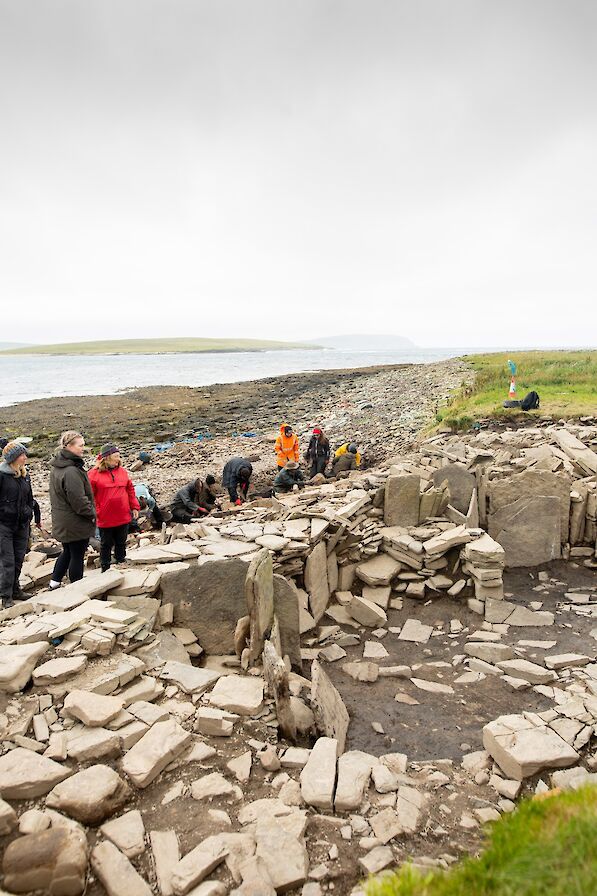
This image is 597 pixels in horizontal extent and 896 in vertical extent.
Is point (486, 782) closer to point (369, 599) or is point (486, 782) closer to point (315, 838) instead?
point (315, 838)

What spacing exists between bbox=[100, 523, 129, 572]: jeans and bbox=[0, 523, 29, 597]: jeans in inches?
41.2

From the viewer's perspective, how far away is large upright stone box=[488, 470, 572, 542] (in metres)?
8.78

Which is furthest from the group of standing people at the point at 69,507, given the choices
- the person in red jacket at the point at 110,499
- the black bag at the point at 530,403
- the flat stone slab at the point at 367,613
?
the black bag at the point at 530,403

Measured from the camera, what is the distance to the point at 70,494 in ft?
20.4

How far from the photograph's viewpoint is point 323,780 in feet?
11.8

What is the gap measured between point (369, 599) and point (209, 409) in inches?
1092

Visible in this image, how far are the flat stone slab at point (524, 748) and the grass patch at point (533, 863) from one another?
4.62ft

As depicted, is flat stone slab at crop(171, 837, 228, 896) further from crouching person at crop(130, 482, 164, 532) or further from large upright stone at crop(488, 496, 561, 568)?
crouching person at crop(130, 482, 164, 532)

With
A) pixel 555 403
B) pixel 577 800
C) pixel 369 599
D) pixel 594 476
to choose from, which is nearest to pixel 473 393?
pixel 555 403

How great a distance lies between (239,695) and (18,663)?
76.4 inches

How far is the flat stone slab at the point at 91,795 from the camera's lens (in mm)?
3125

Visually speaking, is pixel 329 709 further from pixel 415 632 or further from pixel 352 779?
pixel 415 632

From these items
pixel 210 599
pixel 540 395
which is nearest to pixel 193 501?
pixel 210 599

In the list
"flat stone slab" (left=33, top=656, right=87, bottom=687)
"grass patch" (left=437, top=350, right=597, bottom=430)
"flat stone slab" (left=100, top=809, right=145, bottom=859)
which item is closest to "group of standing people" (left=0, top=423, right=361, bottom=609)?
"flat stone slab" (left=33, top=656, right=87, bottom=687)
